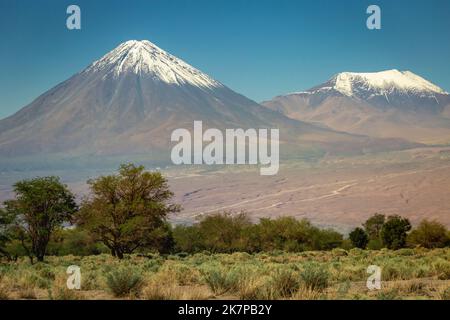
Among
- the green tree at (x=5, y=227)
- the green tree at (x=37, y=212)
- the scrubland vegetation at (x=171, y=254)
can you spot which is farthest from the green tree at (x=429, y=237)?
the green tree at (x=5, y=227)

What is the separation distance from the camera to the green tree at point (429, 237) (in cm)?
5741

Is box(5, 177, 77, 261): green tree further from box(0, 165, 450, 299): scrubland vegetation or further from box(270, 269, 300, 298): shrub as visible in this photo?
box(270, 269, 300, 298): shrub

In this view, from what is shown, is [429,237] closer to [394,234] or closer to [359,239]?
[394,234]

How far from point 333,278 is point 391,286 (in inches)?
95.9

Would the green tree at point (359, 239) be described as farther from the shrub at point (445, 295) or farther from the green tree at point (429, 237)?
the shrub at point (445, 295)

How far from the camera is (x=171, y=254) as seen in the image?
4191 cm

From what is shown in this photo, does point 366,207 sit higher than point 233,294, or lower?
lower

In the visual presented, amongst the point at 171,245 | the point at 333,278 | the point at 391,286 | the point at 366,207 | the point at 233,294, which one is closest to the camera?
the point at 233,294

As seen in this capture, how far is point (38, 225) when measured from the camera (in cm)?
3481

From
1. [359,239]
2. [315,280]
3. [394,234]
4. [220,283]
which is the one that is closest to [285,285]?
[315,280]

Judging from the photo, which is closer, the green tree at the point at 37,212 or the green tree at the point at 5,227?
the green tree at the point at 5,227

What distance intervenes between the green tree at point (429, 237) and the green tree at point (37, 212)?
118 feet
